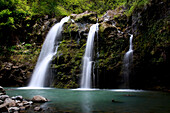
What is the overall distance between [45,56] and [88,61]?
5.57m

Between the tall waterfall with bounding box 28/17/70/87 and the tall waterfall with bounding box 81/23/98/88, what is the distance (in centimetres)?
379

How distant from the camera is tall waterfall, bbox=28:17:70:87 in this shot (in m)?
15.1

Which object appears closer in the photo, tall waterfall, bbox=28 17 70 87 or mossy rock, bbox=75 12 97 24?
tall waterfall, bbox=28 17 70 87

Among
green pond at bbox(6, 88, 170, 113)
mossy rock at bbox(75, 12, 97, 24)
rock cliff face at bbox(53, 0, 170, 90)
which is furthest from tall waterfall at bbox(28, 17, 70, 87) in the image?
green pond at bbox(6, 88, 170, 113)

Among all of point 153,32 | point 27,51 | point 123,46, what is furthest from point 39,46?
point 153,32

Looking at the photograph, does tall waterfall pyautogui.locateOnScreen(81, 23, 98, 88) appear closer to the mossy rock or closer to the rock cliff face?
the rock cliff face

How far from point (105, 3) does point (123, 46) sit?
1606 centimetres

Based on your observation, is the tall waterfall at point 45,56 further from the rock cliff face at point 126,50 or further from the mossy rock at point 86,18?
the mossy rock at point 86,18

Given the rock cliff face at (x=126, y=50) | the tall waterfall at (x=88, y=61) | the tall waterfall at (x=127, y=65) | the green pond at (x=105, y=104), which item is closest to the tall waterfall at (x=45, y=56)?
the rock cliff face at (x=126, y=50)

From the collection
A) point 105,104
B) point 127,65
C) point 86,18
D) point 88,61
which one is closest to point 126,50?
point 127,65

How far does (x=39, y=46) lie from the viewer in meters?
19.5

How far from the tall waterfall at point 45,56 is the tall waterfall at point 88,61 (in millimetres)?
3792

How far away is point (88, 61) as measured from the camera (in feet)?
46.6

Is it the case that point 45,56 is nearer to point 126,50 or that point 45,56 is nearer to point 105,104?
point 126,50
